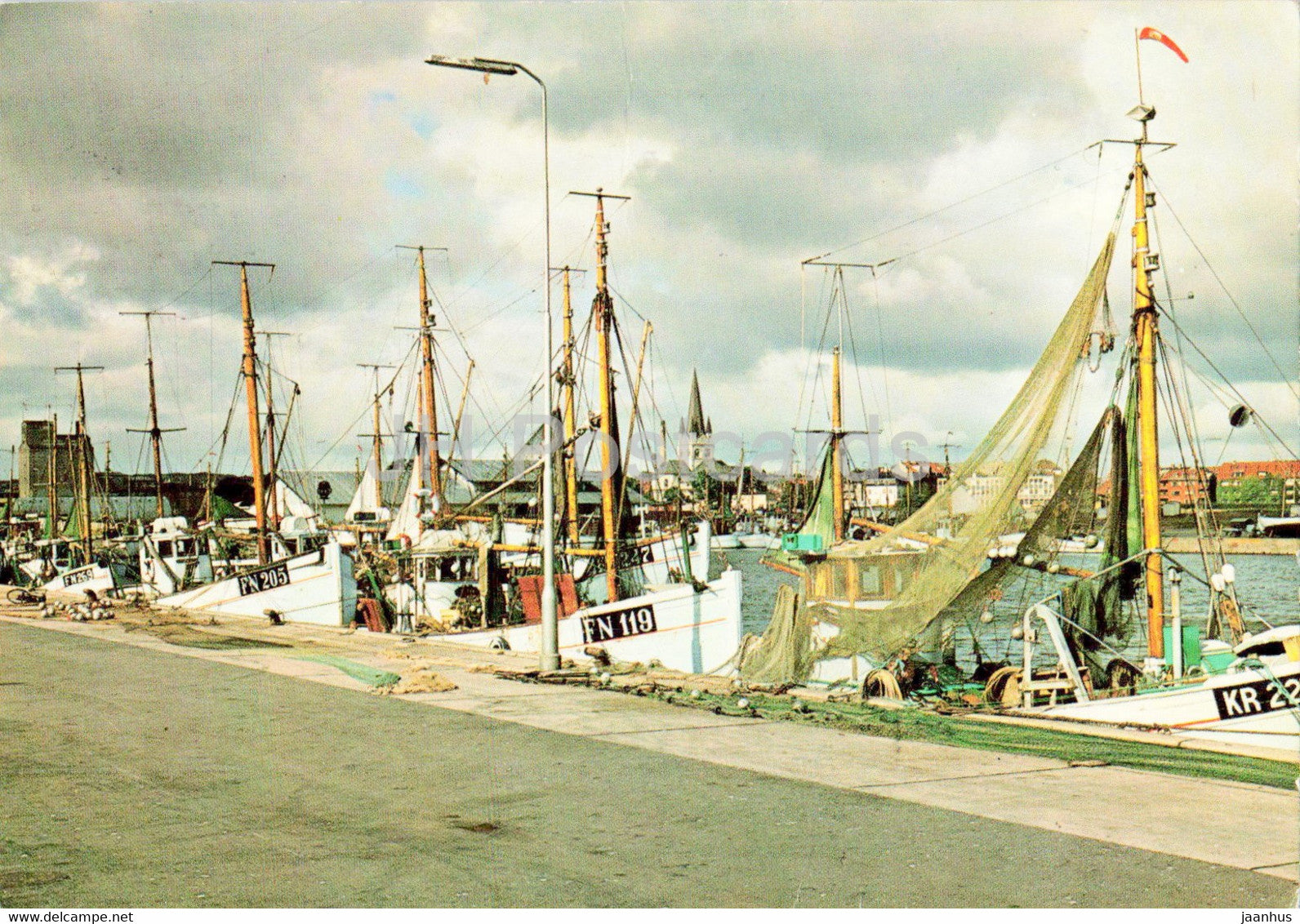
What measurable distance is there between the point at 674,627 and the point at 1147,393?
10835 millimetres

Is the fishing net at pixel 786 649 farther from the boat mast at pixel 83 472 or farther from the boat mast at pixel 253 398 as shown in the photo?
the boat mast at pixel 83 472

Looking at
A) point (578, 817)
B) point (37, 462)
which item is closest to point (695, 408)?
point (37, 462)

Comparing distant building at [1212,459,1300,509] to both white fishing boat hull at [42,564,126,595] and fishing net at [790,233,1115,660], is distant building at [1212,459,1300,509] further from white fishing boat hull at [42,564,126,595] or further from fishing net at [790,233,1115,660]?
white fishing boat hull at [42,564,126,595]

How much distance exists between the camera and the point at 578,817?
8.04m

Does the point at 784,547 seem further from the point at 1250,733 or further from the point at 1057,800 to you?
the point at 1057,800

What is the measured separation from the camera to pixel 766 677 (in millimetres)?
15945

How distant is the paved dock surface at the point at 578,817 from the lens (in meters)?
6.38

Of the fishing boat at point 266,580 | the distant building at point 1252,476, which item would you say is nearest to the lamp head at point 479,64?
the fishing boat at point 266,580

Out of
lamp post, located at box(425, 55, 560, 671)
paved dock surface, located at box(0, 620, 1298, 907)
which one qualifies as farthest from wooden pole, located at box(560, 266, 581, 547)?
paved dock surface, located at box(0, 620, 1298, 907)

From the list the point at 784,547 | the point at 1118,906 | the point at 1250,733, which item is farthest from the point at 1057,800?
the point at 784,547

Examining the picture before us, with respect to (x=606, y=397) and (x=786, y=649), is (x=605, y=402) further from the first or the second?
(x=786, y=649)

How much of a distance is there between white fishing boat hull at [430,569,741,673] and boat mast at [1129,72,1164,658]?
886 centimetres

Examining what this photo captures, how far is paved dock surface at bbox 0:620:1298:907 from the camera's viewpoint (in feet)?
20.9

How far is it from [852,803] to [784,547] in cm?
2657
